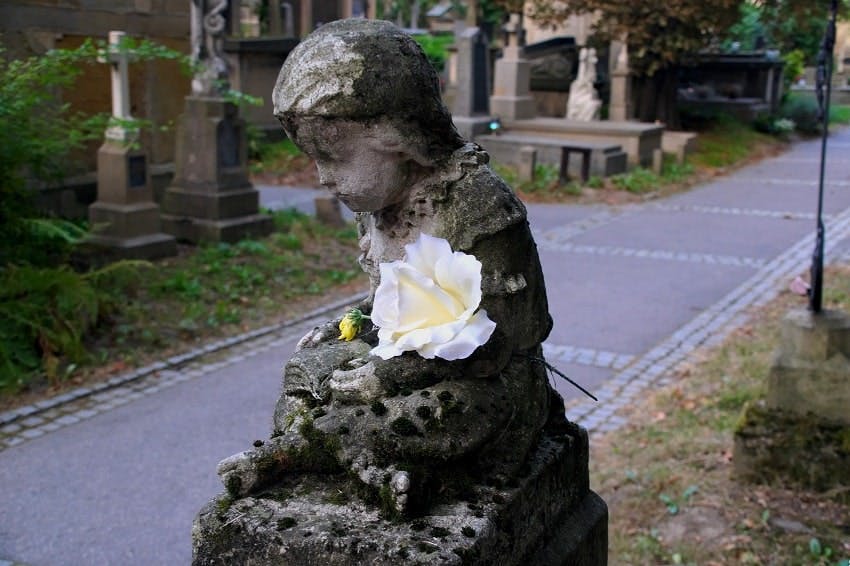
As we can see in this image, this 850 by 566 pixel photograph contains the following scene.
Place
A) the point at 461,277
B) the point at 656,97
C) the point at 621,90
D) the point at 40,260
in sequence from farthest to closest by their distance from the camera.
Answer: the point at 656,97 → the point at 621,90 → the point at 40,260 → the point at 461,277

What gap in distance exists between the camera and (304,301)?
30.5 feet

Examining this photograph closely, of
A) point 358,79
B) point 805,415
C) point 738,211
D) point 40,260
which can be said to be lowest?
point 738,211

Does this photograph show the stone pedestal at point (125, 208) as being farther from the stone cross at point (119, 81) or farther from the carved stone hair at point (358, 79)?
the carved stone hair at point (358, 79)

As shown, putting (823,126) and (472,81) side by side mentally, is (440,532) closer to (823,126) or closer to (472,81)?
(823,126)

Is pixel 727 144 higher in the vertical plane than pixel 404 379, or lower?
lower

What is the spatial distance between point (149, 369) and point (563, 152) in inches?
417

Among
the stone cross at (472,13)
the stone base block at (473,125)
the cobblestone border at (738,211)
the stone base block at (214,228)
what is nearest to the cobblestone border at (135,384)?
the stone base block at (214,228)

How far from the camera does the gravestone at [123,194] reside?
32.4 feet

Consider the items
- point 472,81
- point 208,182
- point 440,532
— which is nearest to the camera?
point 440,532

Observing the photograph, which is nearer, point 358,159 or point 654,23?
point 358,159

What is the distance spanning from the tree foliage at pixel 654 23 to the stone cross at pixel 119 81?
1305 cm

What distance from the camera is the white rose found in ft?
7.02

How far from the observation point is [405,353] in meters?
2.23

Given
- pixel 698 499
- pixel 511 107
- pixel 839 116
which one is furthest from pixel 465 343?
pixel 839 116
